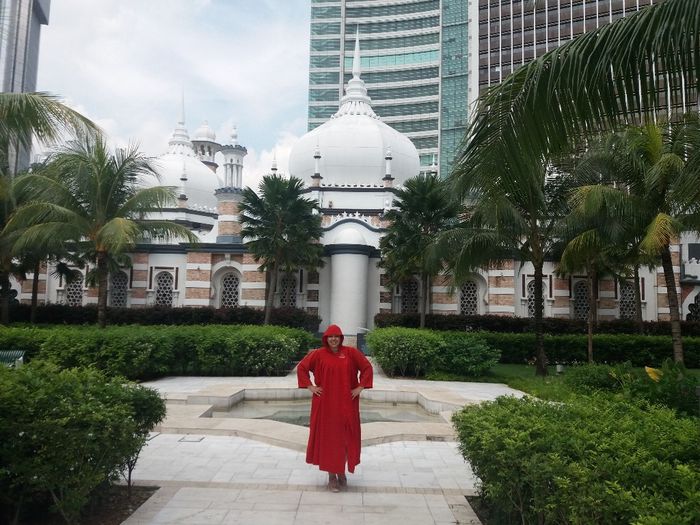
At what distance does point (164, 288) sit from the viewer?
2584cm

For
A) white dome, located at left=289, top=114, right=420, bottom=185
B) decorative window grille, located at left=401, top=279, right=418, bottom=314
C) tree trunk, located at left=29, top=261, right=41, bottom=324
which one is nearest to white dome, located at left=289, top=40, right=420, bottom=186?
white dome, located at left=289, top=114, right=420, bottom=185

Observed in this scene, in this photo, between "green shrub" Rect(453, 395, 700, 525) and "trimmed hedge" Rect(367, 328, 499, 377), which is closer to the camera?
"green shrub" Rect(453, 395, 700, 525)

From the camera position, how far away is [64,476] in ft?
14.0

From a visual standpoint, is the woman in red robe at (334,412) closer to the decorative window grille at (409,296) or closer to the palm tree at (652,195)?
the palm tree at (652,195)

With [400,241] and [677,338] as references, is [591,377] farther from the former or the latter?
[400,241]

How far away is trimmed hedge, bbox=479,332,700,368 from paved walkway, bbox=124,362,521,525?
11.2 metres

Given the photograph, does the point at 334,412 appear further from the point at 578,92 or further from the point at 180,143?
the point at 180,143

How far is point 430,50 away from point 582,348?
181 feet

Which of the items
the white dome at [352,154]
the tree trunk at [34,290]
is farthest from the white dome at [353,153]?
the tree trunk at [34,290]

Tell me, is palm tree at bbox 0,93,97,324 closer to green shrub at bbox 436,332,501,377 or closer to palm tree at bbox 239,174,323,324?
green shrub at bbox 436,332,501,377

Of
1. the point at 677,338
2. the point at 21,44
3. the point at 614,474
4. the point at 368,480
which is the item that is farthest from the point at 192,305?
the point at 21,44

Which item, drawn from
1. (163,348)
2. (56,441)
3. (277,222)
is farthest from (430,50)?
(56,441)

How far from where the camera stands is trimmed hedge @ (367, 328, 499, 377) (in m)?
15.1

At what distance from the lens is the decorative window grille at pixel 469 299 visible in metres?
24.8
